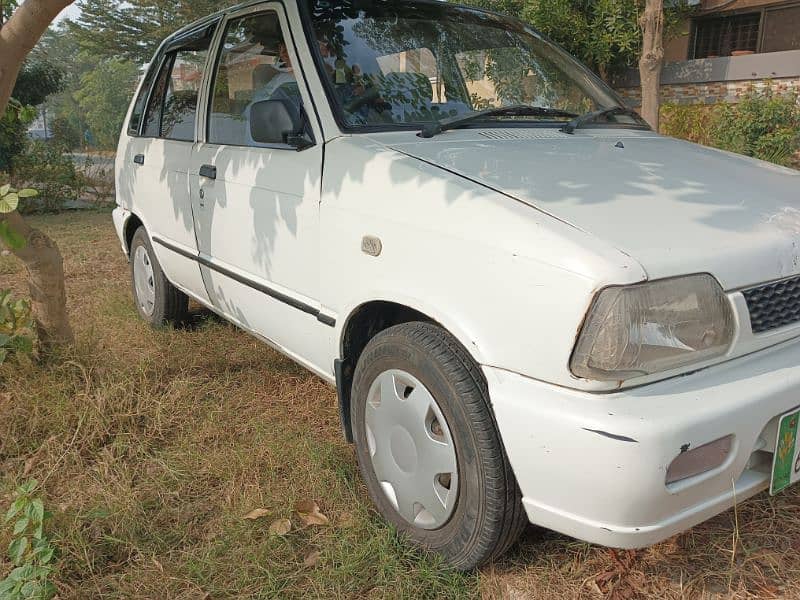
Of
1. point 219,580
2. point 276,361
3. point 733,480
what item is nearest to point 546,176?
point 733,480

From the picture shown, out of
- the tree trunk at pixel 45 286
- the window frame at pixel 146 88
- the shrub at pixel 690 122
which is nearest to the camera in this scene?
the tree trunk at pixel 45 286

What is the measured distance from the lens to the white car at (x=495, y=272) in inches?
58.8

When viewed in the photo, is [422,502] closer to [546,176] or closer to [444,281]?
[444,281]

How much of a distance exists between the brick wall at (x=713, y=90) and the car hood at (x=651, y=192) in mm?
7597

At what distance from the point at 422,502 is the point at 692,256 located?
40.3 inches

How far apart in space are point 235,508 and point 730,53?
12.5m

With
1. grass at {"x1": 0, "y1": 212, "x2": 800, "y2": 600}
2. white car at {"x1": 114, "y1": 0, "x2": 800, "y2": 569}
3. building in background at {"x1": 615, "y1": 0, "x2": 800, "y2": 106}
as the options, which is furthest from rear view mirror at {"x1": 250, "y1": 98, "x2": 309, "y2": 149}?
building in background at {"x1": 615, "y1": 0, "x2": 800, "y2": 106}

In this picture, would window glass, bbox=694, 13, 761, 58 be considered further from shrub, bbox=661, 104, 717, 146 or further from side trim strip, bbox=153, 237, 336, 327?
side trim strip, bbox=153, 237, 336, 327

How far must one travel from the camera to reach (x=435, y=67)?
2.71m

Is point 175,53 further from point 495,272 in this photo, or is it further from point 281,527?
point 495,272

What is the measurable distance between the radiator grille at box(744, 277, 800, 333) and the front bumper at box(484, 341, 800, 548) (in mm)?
82

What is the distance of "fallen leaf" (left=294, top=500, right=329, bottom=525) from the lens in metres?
2.18

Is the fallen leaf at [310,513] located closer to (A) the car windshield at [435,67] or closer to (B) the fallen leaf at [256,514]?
(B) the fallen leaf at [256,514]

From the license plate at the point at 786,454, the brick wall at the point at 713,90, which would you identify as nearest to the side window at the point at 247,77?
the license plate at the point at 786,454
